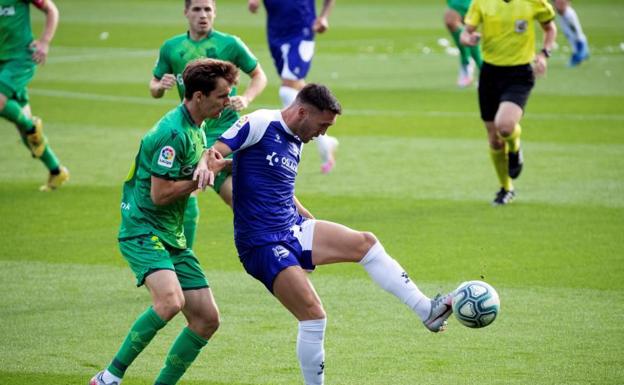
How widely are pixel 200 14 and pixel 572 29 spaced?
47.6 ft

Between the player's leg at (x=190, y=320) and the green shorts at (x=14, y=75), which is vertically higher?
the player's leg at (x=190, y=320)

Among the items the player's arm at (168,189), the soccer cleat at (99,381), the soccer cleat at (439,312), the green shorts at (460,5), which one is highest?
the player's arm at (168,189)

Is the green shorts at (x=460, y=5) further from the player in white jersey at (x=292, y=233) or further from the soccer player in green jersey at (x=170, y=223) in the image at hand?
the soccer player in green jersey at (x=170, y=223)

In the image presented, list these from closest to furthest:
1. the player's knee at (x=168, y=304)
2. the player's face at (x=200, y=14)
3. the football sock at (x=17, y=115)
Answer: the player's knee at (x=168, y=304) < the player's face at (x=200, y=14) < the football sock at (x=17, y=115)

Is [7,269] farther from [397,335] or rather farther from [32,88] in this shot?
[32,88]

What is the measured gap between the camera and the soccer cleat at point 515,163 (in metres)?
12.9

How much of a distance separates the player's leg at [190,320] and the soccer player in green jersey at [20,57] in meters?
6.79

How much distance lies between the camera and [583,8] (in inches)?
1417

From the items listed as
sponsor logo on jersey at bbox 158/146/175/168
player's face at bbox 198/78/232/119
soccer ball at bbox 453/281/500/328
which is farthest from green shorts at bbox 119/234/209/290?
soccer ball at bbox 453/281/500/328

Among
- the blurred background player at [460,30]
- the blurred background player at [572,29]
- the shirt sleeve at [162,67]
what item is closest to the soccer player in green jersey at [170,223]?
the shirt sleeve at [162,67]

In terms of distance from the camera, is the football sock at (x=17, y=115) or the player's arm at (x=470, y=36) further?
the football sock at (x=17, y=115)

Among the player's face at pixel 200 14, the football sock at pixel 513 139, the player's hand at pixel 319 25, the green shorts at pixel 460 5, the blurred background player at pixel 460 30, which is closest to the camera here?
the player's face at pixel 200 14

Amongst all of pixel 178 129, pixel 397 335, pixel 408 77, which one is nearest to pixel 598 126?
pixel 408 77

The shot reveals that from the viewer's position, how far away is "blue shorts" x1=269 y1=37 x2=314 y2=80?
577 inches
